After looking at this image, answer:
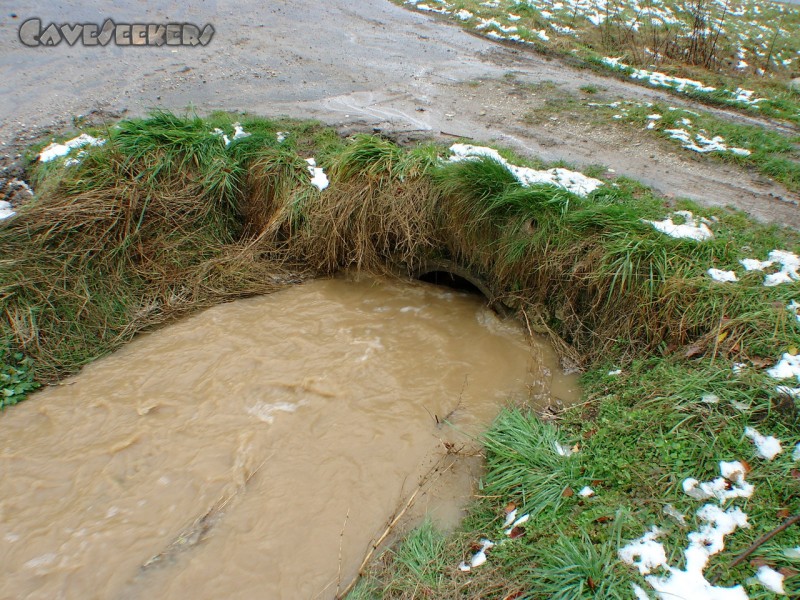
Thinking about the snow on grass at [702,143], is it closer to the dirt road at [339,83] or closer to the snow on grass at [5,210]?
the dirt road at [339,83]

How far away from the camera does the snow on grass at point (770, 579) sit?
2402 millimetres

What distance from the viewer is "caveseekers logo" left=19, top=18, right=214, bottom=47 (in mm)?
7676

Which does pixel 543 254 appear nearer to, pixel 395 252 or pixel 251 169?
pixel 395 252

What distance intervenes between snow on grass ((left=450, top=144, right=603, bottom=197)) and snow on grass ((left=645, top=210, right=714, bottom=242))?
70 centimetres

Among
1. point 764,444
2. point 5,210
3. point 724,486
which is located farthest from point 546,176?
point 5,210

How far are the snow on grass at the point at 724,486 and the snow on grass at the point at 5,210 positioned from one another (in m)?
5.64

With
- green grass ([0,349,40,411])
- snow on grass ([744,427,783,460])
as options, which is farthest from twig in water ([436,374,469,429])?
green grass ([0,349,40,411])

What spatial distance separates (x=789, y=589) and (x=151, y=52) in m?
8.91

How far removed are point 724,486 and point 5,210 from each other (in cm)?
594

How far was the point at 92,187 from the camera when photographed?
517cm

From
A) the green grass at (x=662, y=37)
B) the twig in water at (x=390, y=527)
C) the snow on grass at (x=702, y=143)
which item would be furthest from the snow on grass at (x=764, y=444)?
the green grass at (x=662, y=37)

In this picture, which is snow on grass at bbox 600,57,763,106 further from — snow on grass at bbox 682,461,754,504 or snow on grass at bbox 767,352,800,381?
snow on grass at bbox 682,461,754,504

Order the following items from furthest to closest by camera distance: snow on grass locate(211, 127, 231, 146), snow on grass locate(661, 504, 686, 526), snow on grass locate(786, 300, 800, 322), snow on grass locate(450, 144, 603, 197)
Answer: snow on grass locate(211, 127, 231, 146), snow on grass locate(450, 144, 603, 197), snow on grass locate(786, 300, 800, 322), snow on grass locate(661, 504, 686, 526)

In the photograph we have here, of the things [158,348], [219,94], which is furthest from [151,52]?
[158,348]
